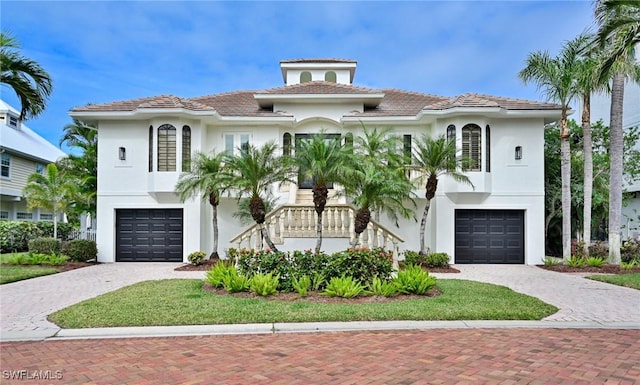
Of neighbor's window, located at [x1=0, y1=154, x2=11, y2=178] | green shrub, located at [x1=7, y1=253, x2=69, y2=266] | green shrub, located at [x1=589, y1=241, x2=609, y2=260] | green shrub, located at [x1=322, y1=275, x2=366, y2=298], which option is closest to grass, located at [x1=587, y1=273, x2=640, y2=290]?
green shrub, located at [x1=589, y1=241, x2=609, y2=260]

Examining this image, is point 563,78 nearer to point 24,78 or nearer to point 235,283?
point 235,283

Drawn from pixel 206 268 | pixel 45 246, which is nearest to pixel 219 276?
pixel 206 268

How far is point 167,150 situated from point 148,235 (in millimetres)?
3779

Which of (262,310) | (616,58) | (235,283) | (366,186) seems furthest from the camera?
(616,58)

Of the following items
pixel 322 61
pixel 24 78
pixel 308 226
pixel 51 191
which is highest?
pixel 322 61

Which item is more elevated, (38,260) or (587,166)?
(587,166)

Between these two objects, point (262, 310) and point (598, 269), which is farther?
point (598, 269)

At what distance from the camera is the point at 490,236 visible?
17547 mm

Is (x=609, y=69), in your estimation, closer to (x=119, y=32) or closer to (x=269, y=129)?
(x=269, y=129)

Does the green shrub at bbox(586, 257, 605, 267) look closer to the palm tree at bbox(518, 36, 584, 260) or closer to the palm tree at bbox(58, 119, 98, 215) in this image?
the palm tree at bbox(518, 36, 584, 260)

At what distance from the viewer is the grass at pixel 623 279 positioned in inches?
454

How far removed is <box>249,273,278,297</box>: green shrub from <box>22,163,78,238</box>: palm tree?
603 inches

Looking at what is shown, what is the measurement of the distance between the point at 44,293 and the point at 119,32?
8182 mm

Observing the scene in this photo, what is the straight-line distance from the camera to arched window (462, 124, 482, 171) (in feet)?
55.5
